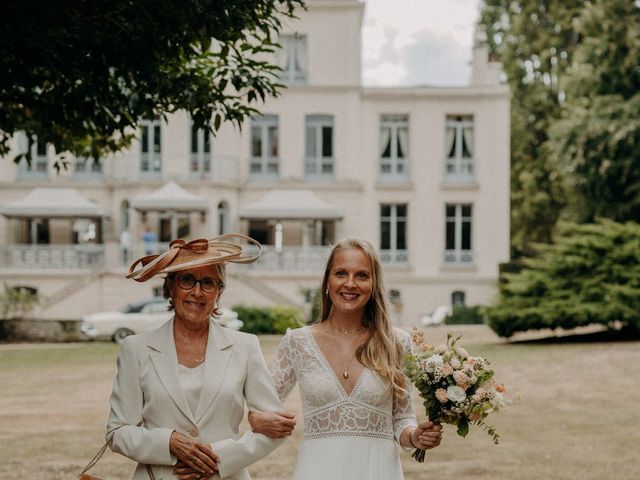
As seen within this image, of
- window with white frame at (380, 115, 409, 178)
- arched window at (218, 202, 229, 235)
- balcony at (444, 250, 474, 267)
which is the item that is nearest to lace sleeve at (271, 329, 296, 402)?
arched window at (218, 202, 229, 235)

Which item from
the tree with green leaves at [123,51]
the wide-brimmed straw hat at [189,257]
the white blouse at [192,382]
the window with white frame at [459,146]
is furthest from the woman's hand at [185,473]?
the window with white frame at [459,146]

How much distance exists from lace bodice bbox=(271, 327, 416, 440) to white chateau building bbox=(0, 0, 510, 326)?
93.0ft

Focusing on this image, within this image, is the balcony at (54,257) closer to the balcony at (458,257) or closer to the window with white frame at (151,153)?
the window with white frame at (151,153)

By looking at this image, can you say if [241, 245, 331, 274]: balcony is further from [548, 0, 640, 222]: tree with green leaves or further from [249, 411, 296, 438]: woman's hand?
[249, 411, 296, 438]: woman's hand

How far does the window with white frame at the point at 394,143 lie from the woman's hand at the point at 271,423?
30.9m

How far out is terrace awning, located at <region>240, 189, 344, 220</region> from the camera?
107 feet

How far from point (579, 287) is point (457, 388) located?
61.4 feet

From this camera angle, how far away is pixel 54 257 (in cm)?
3234

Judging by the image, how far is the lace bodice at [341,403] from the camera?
14.3ft

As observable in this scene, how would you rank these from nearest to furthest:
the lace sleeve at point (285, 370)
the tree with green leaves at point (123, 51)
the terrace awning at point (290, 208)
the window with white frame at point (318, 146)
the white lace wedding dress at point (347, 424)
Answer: the white lace wedding dress at point (347, 424) → the lace sleeve at point (285, 370) → the tree with green leaves at point (123, 51) → the terrace awning at point (290, 208) → the window with white frame at point (318, 146)

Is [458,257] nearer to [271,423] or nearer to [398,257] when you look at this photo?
[398,257]

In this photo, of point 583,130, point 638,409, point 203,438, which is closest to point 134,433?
point 203,438

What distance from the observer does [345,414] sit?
4.37m

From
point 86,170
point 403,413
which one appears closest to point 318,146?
point 86,170
